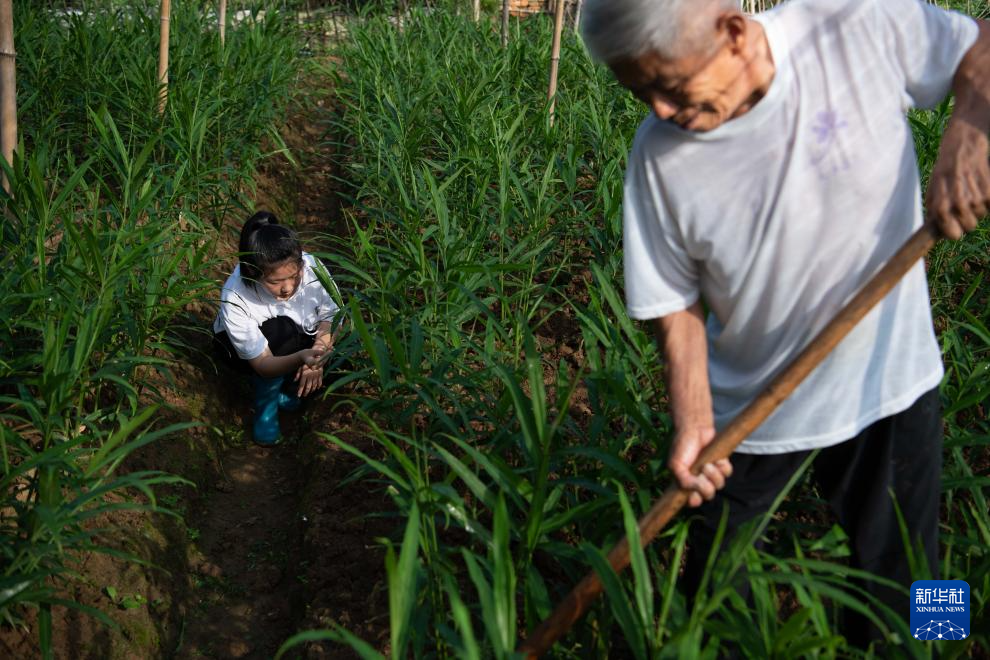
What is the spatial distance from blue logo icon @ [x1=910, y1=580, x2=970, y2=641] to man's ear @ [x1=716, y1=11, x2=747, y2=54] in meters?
0.94

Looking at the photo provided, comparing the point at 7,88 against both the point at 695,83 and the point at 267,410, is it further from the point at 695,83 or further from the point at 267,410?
the point at 695,83

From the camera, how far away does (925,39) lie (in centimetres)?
149

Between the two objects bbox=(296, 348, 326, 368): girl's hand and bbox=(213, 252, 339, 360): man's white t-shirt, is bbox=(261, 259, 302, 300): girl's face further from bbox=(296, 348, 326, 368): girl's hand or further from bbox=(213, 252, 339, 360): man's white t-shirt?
bbox=(296, 348, 326, 368): girl's hand

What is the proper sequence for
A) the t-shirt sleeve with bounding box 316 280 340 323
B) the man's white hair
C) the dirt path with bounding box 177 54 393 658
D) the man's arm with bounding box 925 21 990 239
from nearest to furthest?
the man's white hair < the man's arm with bounding box 925 21 990 239 < the dirt path with bounding box 177 54 393 658 < the t-shirt sleeve with bounding box 316 280 340 323

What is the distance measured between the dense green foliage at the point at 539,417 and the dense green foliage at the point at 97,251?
0.63m

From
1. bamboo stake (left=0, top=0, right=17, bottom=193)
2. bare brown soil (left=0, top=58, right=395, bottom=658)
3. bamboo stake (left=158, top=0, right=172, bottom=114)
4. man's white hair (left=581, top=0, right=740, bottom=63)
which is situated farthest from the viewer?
bamboo stake (left=158, top=0, right=172, bottom=114)

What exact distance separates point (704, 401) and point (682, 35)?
0.60m

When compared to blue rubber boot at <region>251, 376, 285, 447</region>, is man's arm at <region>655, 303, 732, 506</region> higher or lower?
higher

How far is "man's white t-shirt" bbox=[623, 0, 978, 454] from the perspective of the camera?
1454 millimetres

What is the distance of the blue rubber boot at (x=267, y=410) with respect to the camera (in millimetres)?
3494

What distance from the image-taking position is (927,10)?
1.52 m

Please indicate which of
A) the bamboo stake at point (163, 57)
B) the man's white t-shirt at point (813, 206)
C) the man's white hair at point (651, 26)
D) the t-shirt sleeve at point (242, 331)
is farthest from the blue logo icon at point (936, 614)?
the bamboo stake at point (163, 57)

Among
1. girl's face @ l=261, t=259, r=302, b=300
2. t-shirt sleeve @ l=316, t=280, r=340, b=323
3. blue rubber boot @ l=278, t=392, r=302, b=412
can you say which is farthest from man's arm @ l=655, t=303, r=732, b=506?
blue rubber boot @ l=278, t=392, r=302, b=412

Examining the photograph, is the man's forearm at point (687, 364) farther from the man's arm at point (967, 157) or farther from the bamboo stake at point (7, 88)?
the bamboo stake at point (7, 88)
